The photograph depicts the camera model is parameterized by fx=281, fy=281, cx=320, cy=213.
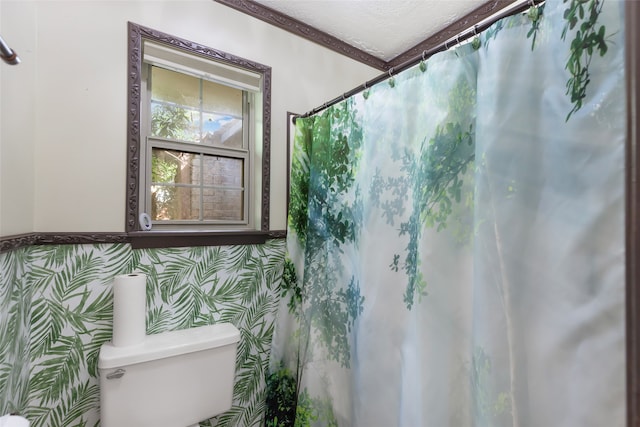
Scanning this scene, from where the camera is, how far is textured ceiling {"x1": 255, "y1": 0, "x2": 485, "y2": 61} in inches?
58.4

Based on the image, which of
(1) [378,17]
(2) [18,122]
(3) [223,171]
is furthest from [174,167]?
(1) [378,17]


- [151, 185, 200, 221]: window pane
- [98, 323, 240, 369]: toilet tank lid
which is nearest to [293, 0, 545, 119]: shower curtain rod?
[151, 185, 200, 221]: window pane

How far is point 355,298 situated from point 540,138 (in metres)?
0.82

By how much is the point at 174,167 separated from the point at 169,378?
94cm

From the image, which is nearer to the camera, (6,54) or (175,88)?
(6,54)

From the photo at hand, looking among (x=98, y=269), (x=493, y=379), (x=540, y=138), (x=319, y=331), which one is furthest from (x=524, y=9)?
(x=98, y=269)

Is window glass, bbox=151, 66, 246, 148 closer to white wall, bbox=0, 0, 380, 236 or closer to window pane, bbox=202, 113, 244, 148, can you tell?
window pane, bbox=202, 113, 244, 148

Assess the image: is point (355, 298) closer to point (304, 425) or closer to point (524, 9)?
point (304, 425)

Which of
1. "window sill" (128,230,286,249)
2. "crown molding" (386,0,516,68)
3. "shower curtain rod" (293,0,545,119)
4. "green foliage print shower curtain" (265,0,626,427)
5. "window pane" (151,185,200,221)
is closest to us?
"green foliage print shower curtain" (265,0,626,427)

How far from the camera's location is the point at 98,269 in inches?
44.6

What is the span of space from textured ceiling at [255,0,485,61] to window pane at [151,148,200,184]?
3.00 ft

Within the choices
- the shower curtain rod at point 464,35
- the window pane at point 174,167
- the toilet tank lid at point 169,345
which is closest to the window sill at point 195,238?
the window pane at point 174,167

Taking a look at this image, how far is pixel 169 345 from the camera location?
114 centimetres

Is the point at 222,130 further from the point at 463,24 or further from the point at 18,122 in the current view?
the point at 463,24
